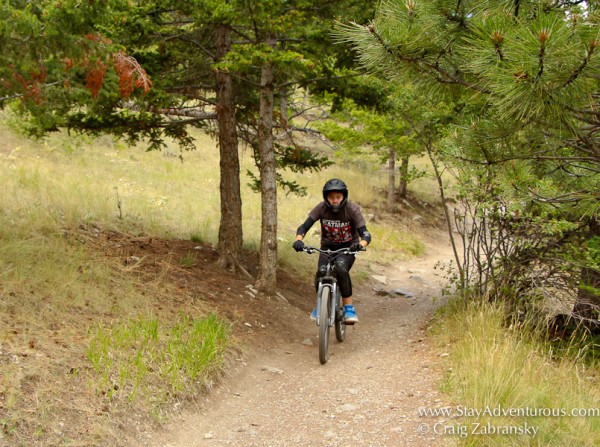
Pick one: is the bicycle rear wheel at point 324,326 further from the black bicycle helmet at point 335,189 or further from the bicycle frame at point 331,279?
the black bicycle helmet at point 335,189

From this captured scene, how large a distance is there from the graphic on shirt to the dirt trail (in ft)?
5.39

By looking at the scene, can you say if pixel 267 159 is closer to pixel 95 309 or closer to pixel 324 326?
pixel 324 326

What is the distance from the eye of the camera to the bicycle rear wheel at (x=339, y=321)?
750cm

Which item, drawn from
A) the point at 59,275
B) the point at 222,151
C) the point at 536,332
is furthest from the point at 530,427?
the point at 222,151

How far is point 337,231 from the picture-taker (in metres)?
7.60

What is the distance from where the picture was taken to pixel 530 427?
13.9 feet

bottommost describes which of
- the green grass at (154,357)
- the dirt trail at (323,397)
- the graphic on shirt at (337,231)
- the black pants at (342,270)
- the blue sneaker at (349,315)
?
the dirt trail at (323,397)

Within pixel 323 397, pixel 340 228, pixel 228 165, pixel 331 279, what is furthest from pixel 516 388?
pixel 228 165

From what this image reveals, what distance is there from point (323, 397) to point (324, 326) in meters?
1.20

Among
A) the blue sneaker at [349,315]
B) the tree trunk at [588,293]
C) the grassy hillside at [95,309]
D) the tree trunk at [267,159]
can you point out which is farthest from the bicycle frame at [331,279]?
the tree trunk at [588,293]

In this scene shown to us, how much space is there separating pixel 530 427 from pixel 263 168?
20.0 ft

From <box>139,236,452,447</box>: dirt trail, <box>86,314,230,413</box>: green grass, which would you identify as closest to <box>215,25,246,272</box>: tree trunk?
<box>139,236,452,447</box>: dirt trail

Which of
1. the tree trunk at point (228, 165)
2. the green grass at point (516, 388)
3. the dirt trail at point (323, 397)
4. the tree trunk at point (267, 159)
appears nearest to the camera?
the green grass at point (516, 388)

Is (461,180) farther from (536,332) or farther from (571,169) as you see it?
(536,332)
